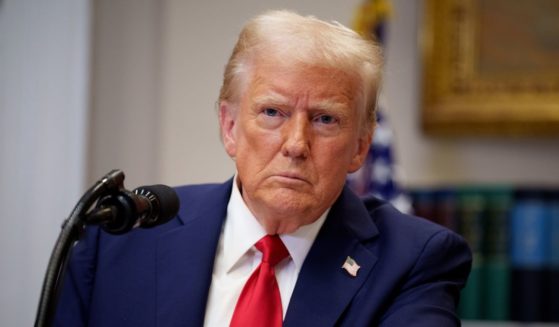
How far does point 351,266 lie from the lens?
6.50 feet

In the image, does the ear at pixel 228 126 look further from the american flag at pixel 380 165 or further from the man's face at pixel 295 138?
the american flag at pixel 380 165

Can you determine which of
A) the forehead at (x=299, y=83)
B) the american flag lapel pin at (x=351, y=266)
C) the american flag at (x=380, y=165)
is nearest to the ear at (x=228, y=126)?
the forehead at (x=299, y=83)

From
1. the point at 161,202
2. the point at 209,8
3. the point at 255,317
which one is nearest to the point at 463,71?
the point at 209,8

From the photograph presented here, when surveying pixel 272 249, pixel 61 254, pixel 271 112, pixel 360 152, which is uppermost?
pixel 271 112

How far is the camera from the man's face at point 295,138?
187 cm

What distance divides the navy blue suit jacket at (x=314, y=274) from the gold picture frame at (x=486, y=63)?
233cm

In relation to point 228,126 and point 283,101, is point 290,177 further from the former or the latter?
point 228,126

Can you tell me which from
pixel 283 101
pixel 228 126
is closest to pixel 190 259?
pixel 228 126

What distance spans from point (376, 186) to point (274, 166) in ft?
7.41

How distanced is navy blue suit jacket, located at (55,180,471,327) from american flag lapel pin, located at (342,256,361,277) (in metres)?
0.01

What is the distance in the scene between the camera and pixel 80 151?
358 centimetres

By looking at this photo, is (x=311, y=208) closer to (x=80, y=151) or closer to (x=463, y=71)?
(x=80, y=151)

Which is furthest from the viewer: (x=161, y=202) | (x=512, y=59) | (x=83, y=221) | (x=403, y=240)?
(x=512, y=59)

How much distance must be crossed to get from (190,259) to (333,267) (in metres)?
0.39
